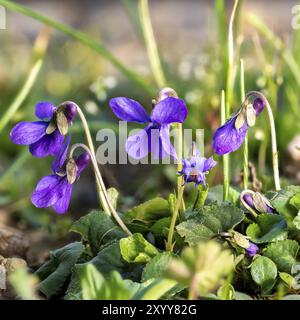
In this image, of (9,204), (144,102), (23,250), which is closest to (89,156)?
(23,250)

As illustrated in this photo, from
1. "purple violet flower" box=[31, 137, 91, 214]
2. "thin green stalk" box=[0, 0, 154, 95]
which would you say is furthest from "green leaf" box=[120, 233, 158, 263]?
"thin green stalk" box=[0, 0, 154, 95]

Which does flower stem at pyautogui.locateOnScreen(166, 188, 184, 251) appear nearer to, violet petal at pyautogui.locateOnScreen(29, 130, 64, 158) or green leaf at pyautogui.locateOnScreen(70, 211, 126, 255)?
green leaf at pyautogui.locateOnScreen(70, 211, 126, 255)

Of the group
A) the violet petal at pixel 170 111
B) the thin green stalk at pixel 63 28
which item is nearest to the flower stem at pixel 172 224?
the violet petal at pixel 170 111

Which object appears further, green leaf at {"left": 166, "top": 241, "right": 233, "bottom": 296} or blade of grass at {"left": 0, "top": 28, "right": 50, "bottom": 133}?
blade of grass at {"left": 0, "top": 28, "right": 50, "bottom": 133}

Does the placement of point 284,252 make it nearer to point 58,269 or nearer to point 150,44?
point 58,269

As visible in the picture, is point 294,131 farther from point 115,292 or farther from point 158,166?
point 115,292

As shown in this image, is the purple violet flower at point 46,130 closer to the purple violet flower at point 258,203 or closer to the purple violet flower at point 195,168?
the purple violet flower at point 195,168
